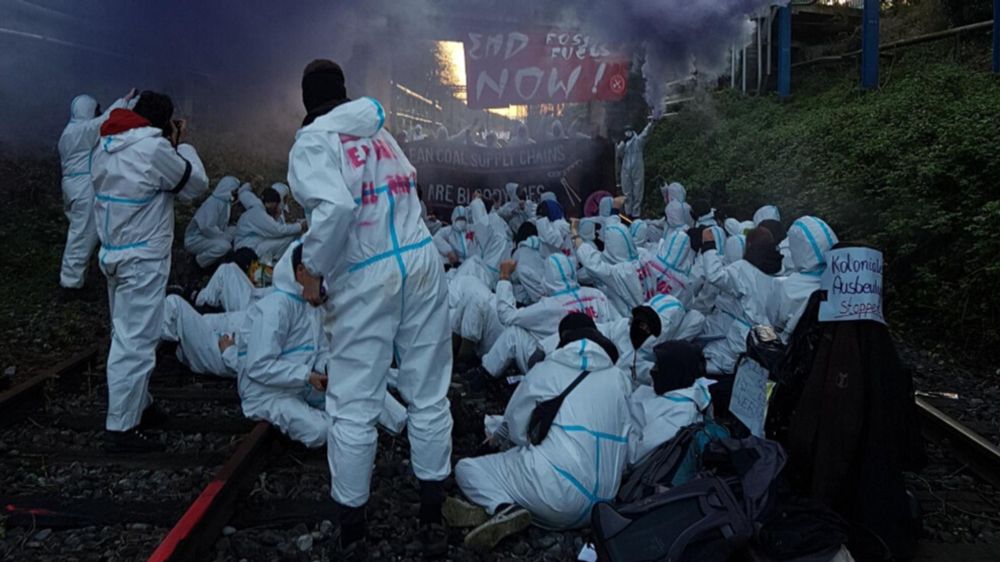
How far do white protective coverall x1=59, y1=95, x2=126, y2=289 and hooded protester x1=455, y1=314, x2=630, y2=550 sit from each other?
20.4ft

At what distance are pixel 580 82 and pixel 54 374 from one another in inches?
330

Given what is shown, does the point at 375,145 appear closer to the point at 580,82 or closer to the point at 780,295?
the point at 780,295

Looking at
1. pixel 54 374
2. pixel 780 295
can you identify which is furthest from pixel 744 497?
pixel 54 374

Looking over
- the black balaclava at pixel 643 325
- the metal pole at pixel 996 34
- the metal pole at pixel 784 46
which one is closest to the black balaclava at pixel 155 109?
the black balaclava at pixel 643 325

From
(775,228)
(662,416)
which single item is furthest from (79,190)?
(775,228)

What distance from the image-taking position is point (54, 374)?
5551 mm

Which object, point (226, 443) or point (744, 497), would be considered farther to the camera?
point (226, 443)

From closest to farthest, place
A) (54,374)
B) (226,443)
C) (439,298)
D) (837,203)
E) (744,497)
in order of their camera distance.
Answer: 1. (744,497)
2. (439,298)
3. (226,443)
4. (54,374)
5. (837,203)

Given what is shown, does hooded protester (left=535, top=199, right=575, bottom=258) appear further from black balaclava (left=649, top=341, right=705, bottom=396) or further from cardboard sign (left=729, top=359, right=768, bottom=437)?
cardboard sign (left=729, top=359, right=768, bottom=437)

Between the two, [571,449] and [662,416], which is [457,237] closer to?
[662,416]

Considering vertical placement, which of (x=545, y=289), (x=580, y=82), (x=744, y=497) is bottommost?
(x=744, y=497)

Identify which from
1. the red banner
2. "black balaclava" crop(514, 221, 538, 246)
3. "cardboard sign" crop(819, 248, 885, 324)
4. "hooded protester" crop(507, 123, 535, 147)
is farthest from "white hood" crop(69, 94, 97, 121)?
"cardboard sign" crop(819, 248, 885, 324)

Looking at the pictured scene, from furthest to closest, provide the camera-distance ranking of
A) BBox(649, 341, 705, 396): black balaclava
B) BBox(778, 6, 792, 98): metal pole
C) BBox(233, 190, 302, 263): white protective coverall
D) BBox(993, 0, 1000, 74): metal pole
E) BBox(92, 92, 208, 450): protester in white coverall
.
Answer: BBox(778, 6, 792, 98): metal pole, BBox(993, 0, 1000, 74): metal pole, BBox(233, 190, 302, 263): white protective coverall, BBox(92, 92, 208, 450): protester in white coverall, BBox(649, 341, 705, 396): black balaclava

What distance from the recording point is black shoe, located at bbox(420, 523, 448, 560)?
3377mm
